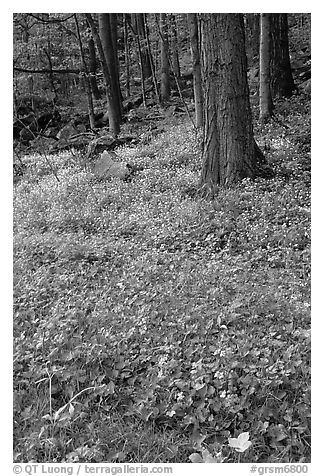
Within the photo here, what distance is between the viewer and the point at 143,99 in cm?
Answer: 1844

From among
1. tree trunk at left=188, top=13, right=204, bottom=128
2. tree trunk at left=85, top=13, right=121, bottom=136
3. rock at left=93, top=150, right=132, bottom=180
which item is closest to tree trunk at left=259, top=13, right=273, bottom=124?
tree trunk at left=188, top=13, right=204, bottom=128

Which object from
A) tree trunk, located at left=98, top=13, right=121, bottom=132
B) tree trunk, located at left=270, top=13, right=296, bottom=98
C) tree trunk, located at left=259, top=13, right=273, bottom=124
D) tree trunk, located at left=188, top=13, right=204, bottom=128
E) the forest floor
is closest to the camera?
the forest floor

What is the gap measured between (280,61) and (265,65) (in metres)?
2.81

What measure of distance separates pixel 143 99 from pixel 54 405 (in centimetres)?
1655

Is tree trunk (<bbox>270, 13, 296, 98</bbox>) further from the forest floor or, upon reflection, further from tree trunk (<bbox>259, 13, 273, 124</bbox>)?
the forest floor

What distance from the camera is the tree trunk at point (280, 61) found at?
40.3 feet

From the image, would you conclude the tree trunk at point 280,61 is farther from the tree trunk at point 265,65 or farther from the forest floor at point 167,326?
the forest floor at point 167,326

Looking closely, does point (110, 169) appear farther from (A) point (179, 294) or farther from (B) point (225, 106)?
(A) point (179, 294)

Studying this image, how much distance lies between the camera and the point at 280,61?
12.5 meters

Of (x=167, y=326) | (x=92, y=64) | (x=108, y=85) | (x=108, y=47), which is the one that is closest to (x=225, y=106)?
(x=167, y=326)

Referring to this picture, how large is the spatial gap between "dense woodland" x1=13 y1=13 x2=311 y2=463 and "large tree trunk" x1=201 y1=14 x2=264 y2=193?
22mm

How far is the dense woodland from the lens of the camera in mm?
3197
